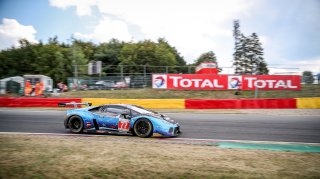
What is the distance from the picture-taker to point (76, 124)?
9.92m

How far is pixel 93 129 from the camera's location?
31.5 feet

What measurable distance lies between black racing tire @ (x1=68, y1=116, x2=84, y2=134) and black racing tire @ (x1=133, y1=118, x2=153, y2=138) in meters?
1.87

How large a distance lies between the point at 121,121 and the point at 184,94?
14522 millimetres

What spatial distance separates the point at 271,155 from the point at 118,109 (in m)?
4.55

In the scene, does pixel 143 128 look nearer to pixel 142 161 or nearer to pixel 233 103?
pixel 142 161

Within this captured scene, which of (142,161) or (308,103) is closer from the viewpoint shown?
(142,161)

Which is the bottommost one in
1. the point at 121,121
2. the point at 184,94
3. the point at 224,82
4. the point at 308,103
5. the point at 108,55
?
the point at 121,121

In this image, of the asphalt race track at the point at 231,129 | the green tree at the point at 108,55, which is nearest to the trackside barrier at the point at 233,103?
the asphalt race track at the point at 231,129

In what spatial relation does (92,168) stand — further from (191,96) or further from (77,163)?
(191,96)

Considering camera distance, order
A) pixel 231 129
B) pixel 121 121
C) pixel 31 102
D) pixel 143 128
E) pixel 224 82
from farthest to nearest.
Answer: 1. pixel 224 82
2. pixel 31 102
3. pixel 231 129
4. pixel 121 121
5. pixel 143 128

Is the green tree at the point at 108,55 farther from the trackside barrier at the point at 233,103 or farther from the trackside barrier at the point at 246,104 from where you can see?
the trackside barrier at the point at 246,104

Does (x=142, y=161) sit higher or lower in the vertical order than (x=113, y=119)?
lower

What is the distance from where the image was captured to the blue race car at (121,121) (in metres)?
8.94

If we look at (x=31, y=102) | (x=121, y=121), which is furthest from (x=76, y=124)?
(x=31, y=102)
